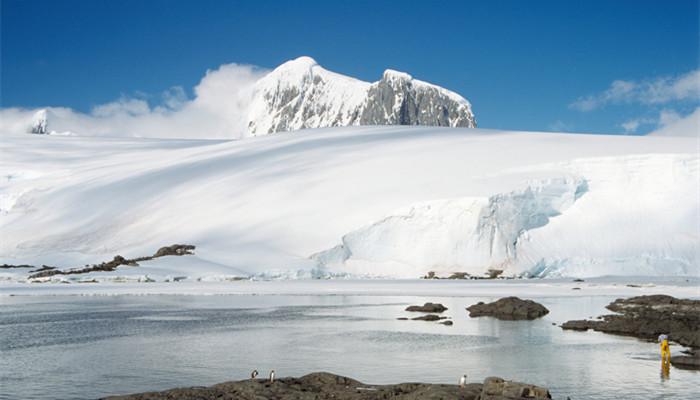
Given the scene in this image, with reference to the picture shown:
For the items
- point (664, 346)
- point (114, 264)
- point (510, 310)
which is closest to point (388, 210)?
point (114, 264)

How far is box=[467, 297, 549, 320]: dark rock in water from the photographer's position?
18750 millimetres

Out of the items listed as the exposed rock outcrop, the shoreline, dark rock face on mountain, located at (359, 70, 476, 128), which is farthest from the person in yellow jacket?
dark rock face on mountain, located at (359, 70, 476, 128)

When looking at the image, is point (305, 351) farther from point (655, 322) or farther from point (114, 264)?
point (114, 264)

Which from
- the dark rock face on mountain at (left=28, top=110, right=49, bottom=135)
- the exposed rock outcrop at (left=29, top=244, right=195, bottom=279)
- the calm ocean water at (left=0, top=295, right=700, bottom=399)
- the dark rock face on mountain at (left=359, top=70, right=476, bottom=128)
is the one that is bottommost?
the calm ocean water at (left=0, top=295, right=700, bottom=399)

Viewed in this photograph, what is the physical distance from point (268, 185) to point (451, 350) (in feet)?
115

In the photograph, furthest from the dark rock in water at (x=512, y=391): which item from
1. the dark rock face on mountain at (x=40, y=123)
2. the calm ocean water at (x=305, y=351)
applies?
the dark rock face on mountain at (x=40, y=123)

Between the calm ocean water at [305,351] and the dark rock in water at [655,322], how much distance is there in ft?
2.41

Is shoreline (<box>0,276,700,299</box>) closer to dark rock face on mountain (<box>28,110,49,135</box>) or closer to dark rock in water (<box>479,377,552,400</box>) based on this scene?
dark rock in water (<box>479,377,552,400</box>)

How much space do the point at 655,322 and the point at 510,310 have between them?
401 cm

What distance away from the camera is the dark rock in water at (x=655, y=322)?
14.8 meters

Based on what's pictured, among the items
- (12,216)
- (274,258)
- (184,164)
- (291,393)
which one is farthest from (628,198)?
(12,216)

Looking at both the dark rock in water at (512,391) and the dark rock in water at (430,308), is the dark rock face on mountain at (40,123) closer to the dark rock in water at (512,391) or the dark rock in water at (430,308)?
the dark rock in water at (430,308)

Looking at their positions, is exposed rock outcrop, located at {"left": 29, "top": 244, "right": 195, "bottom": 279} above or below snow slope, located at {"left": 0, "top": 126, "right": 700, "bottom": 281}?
below

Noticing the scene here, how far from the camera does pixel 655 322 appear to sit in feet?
53.5
